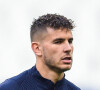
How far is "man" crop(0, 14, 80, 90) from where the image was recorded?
1011cm

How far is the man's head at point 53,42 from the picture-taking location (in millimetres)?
10078

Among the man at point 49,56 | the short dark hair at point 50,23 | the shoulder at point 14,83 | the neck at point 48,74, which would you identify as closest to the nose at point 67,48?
the man at point 49,56

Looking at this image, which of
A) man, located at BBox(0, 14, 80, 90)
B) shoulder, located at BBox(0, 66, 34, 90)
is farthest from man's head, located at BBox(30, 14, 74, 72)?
shoulder, located at BBox(0, 66, 34, 90)

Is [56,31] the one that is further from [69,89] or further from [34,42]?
[69,89]

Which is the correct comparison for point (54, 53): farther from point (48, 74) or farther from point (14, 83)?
point (14, 83)

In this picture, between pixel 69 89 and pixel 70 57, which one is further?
pixel 69 89

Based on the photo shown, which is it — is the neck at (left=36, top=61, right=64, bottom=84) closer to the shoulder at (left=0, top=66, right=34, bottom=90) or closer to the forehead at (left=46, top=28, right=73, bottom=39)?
the shoulder at (left=0, top=66, right=34, bottom=90)

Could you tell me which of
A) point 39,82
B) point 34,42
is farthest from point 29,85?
point 34,42

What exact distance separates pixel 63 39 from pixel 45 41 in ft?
1.34

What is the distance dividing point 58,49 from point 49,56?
0.27 metres

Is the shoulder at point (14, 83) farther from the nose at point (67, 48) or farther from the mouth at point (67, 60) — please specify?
the nose at point (67, 48)

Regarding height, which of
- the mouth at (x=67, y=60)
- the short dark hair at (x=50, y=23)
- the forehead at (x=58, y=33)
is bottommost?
the mouth at (x=67, y=60)

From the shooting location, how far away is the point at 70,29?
10.5m

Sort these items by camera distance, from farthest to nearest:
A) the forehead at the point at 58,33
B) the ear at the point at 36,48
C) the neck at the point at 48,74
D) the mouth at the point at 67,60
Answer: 1. the ear at the point at 36,48
2. the neck at the point at 48,74
3. the forehead at the point at 58,33
4. the mouth at the point at 67,60
